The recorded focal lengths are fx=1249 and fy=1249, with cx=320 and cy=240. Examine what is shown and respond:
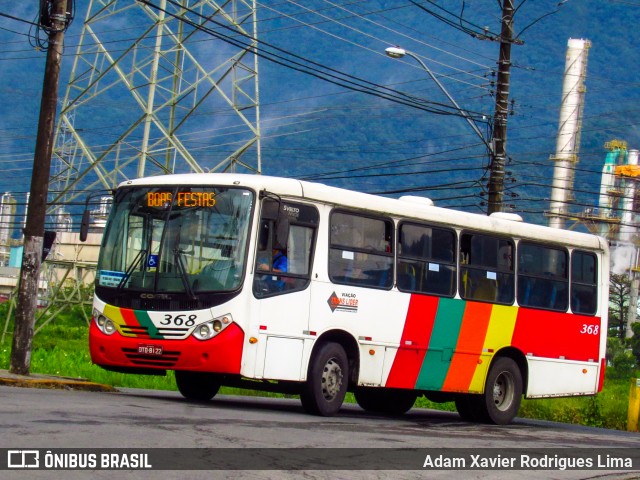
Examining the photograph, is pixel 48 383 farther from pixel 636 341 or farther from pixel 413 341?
pixel 636 341

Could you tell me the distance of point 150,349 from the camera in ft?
51.1

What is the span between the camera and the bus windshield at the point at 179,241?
15359 mm

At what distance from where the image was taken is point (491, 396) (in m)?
19.2

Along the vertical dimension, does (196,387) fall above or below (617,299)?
below

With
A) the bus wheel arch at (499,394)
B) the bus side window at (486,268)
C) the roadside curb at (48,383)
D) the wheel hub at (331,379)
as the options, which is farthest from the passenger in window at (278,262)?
the bus wheel arch at (499,394)

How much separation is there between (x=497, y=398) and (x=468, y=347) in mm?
1297

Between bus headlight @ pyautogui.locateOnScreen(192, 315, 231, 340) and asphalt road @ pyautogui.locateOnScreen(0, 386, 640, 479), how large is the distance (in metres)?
0.89

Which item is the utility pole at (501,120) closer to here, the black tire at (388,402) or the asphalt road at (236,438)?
the black tire at (388,402)

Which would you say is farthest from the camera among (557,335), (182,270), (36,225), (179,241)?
(557,335)

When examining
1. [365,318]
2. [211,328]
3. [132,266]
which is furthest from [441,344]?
[132,266]

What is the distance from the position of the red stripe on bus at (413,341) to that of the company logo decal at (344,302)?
115 centimetres

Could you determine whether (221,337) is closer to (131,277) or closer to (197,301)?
(197,301)

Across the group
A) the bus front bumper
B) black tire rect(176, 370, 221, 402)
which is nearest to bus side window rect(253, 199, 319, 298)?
the bus front bumper

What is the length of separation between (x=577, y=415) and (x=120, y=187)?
41.3 feet
